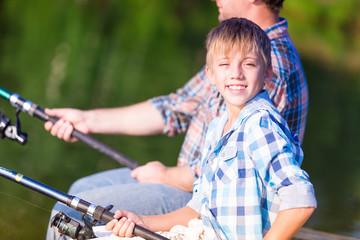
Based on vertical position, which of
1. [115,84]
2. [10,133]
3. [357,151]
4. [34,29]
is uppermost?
[34,29]

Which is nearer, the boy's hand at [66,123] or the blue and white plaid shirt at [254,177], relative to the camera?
the blue and white plaid shirt at [254,177]

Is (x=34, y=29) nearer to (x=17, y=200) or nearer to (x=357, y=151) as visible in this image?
(x=357, y=151)

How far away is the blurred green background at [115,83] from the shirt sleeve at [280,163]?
42.2 inches

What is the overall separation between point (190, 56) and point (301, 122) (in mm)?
12560

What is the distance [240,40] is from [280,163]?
513mm

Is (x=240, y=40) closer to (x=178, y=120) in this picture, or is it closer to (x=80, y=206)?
(x=80, y=206)

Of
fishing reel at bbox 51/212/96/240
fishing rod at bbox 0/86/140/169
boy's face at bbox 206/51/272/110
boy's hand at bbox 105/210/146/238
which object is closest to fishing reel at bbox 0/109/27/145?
fishing rod at bbox 0/86/140/169

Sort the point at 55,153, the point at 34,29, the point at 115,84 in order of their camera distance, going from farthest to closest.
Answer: the point at 34,29
the point at 115,84
the point at 55,153

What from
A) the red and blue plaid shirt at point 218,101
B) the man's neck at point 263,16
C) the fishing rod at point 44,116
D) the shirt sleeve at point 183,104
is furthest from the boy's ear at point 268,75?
the fishing rod at point 44,116

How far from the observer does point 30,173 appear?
650 centimetres

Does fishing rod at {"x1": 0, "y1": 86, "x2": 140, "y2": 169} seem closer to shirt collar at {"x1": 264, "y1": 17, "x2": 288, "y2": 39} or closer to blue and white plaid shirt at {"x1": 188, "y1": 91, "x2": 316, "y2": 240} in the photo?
shirt collar at {"x1": 264, "y1": 17, "x2": 288, "y2": 39}

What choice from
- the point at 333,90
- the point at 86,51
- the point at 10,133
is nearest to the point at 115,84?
the point at 86,51

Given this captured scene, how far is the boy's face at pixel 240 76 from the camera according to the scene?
2451 mm

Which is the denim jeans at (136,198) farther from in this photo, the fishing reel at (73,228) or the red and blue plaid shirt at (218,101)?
the fishing reel at (73,228)
